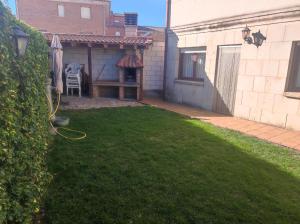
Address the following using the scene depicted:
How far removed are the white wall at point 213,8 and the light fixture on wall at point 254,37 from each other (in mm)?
597

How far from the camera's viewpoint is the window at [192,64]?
29.6ft

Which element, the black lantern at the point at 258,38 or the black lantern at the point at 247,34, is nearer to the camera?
the black lantern at the point at 258,38

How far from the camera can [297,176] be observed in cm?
373

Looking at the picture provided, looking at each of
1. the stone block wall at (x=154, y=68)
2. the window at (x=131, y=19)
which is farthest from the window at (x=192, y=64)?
the window at (x=131, y=19)

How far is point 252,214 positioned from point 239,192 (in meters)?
0.47

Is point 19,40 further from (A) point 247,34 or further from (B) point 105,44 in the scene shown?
(B) point 105,44

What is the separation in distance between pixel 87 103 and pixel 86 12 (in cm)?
2816

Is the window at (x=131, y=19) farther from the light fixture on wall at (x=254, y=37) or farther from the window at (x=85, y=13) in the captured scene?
the window at (x=85, y=13)

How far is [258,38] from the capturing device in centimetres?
668

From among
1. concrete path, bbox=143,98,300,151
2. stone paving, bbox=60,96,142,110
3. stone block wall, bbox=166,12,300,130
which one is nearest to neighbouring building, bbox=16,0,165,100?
stone paving, bbox=60,96,142,110

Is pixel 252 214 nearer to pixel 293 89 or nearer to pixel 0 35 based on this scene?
pixel 0 35

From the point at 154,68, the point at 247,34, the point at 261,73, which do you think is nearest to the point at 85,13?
the point at 154,68

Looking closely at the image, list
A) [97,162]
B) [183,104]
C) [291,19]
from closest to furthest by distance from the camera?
1. [97,162]
2. [291,19]
3. [183,104]

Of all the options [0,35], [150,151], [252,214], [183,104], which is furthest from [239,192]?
[183,104]
